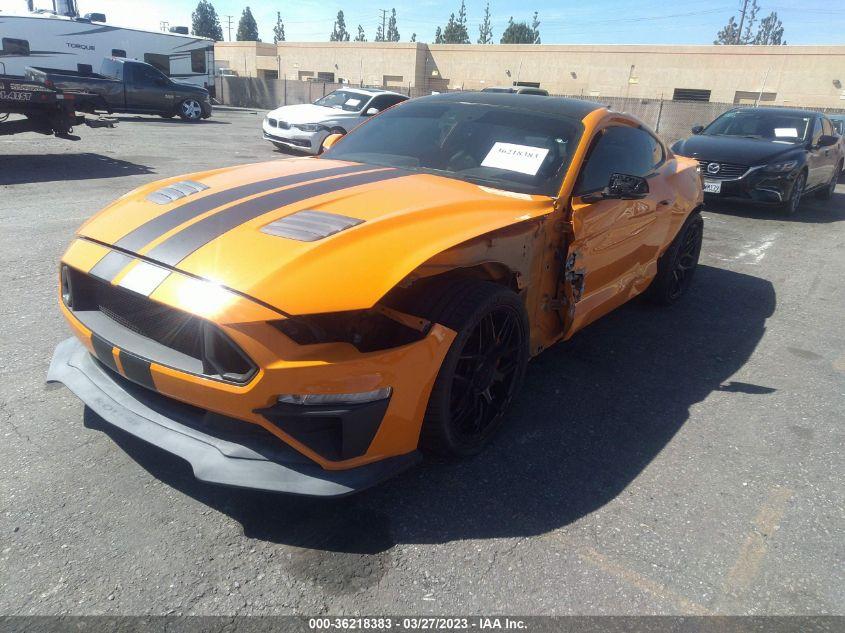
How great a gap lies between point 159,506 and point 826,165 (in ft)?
38.6

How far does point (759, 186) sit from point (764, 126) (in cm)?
177

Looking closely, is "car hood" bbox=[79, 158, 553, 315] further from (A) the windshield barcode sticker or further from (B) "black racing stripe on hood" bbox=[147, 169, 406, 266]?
(A) the windshield barcode sticker

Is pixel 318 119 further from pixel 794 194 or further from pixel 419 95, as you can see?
pixel 419 95

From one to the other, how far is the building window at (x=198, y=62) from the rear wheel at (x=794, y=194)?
79.3 feet

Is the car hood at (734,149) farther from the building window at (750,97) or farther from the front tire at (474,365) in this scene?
the building window at (750,97)

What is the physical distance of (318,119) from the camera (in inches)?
498

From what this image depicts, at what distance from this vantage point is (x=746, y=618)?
202 centimetres

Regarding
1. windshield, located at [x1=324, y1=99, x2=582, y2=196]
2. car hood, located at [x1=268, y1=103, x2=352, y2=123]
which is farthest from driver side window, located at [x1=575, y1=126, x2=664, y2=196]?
car hood, located at [x1=268, y1=103, x2=352, y2=123]

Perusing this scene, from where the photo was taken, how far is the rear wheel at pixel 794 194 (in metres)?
9.20

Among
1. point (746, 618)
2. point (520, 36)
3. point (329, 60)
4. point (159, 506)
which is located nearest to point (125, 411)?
point (159, 506)

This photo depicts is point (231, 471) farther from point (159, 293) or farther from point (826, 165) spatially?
point (826, 165)

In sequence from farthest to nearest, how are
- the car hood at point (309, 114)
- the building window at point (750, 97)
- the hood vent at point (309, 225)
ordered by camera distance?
the building window at point (750, 97) < the car hood at point (309, 114) < the hood vent at point (309, 225)

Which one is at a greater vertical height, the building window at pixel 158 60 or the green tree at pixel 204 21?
the green tree at pixel 204 21

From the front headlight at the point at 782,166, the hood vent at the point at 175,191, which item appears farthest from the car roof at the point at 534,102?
the front headlight at the point at 782,166
